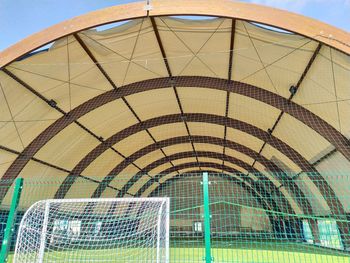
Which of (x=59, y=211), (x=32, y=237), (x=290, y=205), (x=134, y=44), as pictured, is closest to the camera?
(x=32, y=237)

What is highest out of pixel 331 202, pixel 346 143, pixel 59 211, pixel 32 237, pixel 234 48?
pixel 234 48

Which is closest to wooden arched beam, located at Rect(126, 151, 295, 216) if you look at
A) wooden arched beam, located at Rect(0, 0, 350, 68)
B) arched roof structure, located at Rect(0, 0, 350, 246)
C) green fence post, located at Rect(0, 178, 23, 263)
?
arched roof structure, located at Rect(0, 0, 350, 246)

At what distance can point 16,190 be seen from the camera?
716 cm

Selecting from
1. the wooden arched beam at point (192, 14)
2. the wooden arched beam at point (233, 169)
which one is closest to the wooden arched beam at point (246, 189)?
the wooden arched beam at point (233, 169)

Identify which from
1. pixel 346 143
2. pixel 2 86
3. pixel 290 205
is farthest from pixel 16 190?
pixel 290 205

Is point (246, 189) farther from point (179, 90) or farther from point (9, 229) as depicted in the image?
point (9, 229)

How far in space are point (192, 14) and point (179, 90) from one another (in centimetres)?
634

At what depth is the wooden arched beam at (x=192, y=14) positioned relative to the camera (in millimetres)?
8719

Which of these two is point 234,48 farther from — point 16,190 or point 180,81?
point 16,190

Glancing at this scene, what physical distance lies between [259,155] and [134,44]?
1414 centimetres

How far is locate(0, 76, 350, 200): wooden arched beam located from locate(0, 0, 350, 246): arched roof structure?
5 centimetres

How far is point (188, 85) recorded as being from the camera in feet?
46.8

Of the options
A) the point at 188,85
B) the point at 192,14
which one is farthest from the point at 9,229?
the point at 188,85

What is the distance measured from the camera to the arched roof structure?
9.81 meters
